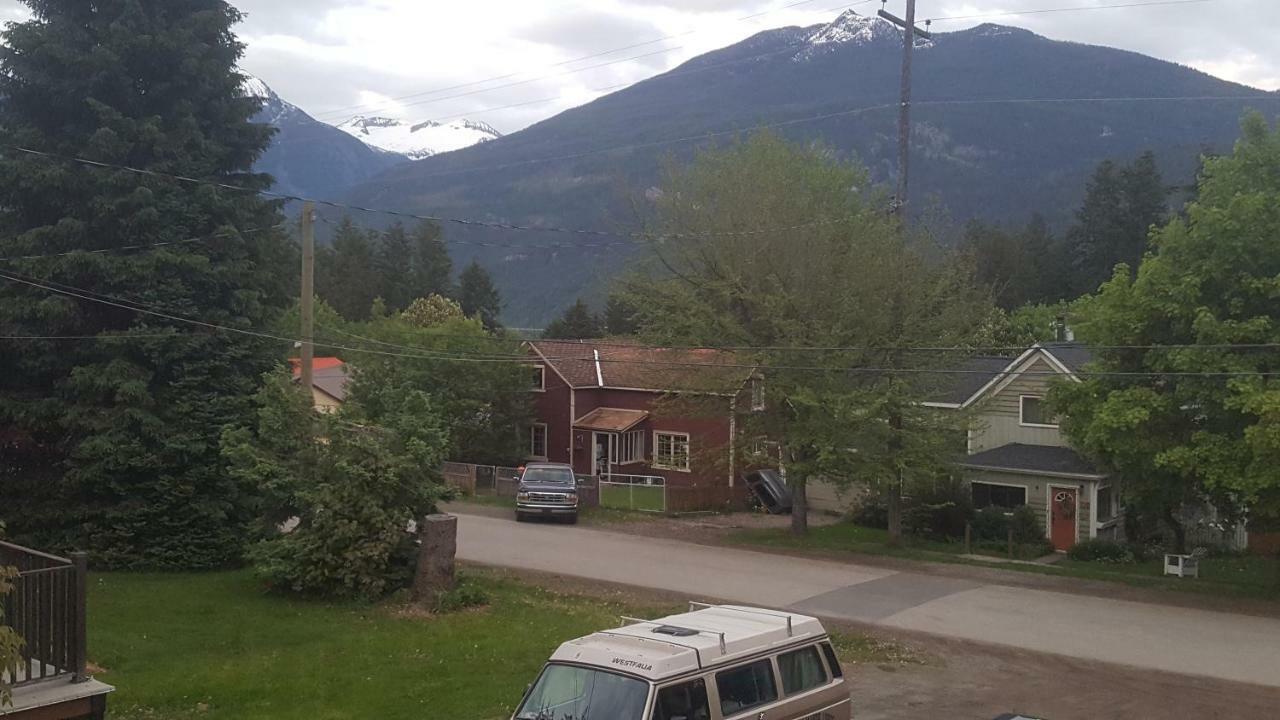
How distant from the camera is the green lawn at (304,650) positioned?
13242 mm

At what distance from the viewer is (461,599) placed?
19.2m

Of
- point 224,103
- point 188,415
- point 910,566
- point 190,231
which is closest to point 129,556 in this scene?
point 188,415

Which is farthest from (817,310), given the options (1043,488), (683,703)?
(683,703)

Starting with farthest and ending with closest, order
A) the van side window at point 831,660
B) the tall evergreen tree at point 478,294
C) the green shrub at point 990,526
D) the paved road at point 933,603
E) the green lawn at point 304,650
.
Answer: the tall evergreen tree at point 478,294 → the green shrub at point 990,526 → the paved road at point 933,603 → the green lawn at point 304,650 → the van side window at point 831,660

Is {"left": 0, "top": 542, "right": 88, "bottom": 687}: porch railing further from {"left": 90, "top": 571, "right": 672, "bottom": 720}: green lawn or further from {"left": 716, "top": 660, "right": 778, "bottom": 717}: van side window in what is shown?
{"left": 716, "top": 660, "right": 778, "bottom": 717}: van side window

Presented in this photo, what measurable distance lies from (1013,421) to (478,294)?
66.2m

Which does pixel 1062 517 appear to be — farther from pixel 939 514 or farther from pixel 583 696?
pixel 583 696

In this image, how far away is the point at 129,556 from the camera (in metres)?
20.8

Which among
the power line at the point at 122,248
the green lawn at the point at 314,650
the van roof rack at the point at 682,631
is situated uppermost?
the power line at the point at 122,248

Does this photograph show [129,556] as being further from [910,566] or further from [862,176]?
[862,176]

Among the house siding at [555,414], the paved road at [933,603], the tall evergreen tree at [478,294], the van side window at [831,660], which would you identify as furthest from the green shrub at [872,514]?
the tall evergreen tree at [478,294]

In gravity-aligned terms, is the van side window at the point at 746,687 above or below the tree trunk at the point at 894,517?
above

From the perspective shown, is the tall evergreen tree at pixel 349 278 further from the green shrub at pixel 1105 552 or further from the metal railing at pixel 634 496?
the green shrub at pixel 1105 552

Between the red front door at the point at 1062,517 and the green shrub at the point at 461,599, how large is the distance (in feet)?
70.4
